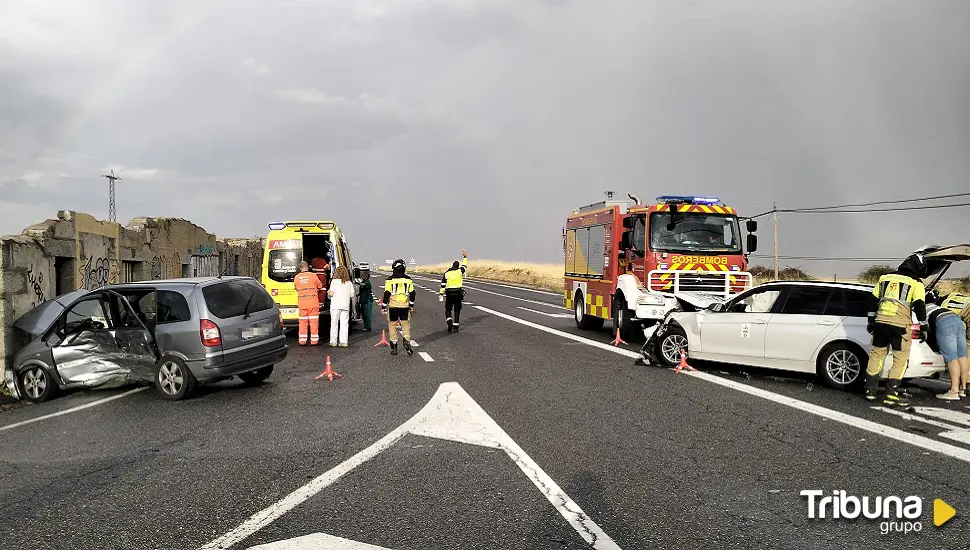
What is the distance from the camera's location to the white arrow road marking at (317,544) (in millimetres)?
4359

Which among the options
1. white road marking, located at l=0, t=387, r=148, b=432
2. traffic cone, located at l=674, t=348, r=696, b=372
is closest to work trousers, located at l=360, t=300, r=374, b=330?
white road marking, located at l=0, t=387, r=148, b=432

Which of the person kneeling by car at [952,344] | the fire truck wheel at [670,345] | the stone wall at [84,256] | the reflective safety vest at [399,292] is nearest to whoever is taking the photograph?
the person kneeling by car at [952,344]

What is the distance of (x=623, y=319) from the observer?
1591 centimetres

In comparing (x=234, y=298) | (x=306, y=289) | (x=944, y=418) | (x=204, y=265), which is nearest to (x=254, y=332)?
(x=234, y=298)

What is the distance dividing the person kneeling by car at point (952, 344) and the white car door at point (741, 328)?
2248mm

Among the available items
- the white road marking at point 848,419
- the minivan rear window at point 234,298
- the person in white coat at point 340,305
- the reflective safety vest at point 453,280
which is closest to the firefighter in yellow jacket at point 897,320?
the white road marking at point 848,419

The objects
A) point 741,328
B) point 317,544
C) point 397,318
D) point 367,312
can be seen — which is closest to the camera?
point 317,544

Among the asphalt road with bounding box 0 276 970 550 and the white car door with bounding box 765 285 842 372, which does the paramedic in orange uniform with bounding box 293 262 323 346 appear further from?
the white car door with bounding box 765 285 842 372

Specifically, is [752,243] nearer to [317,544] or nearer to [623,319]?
[623,319]

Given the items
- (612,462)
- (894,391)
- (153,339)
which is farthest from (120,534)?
(894,391)

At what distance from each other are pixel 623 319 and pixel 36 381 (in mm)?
10909

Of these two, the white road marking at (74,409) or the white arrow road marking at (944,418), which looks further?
the white road marking at (74,409)

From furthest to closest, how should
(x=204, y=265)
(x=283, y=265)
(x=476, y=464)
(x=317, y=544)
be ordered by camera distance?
(x=204, y=265) < (x=283, y=265) < (x=476, y=464) < (x=317, y=544)

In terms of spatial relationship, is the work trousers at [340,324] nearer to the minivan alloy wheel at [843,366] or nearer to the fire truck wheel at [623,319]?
the fire truck wheel at [623,319]
